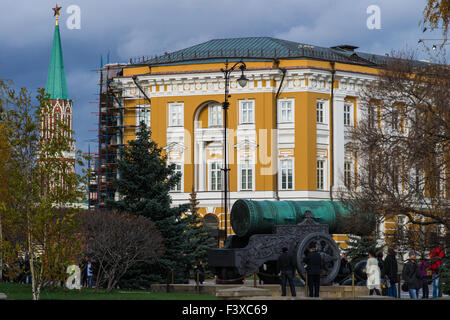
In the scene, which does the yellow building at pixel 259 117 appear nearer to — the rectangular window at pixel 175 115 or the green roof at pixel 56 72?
the rectangular window at pixel 175 115

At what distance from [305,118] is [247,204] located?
3036 cm

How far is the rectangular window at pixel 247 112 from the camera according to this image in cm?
6072

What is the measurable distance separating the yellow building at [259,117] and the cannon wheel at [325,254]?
2835 centimetres

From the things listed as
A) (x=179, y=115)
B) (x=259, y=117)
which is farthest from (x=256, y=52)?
(x=179, y=115)

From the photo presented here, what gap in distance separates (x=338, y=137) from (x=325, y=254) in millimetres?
32339

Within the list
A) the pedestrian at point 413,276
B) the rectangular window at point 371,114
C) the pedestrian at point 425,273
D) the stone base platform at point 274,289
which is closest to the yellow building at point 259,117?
the rectangular window at point 371,114

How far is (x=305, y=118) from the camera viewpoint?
59438 millimetres

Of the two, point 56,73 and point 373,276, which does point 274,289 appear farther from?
point 56,73

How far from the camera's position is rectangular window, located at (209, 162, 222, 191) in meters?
61.8

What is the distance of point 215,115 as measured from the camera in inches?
2446

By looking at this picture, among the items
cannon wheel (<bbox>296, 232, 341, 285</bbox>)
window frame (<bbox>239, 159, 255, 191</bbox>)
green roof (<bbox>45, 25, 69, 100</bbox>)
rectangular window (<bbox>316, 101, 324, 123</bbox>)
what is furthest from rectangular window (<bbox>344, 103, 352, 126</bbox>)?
green roof (<bbox>45, 25, 69, 100</bbox>)

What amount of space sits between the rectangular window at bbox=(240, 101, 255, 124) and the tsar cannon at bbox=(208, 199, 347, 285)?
3024 centimetres

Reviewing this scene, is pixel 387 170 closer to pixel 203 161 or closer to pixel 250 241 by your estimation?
pixel 250 241
